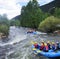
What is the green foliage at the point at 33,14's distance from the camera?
290ft

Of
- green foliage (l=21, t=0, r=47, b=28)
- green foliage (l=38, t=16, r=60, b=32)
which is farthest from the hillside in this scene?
green foliage (l=38, t=16, r=60, b=32)

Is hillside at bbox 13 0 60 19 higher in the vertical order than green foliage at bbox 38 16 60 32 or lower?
higher

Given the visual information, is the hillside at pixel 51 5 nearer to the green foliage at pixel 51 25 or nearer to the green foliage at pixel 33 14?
the green foliage at pixel 33 14

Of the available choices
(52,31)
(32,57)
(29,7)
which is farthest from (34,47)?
(29,7)

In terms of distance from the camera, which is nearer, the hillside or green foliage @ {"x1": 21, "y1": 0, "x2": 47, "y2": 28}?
green foliage @ {"x1": 21, "y1": 0, "x2": 47, "y2": 28}

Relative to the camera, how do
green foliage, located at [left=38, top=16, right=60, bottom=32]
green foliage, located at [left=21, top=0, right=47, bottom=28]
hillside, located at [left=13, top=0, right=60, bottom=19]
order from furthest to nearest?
hillside, located at [left=13, top=0, right=60, bottom=19] < green foliage, located at [left=21, top=0, right=47, bottom=28] < green foliage, located at [left=38, top=16, right=60, bottom=32]

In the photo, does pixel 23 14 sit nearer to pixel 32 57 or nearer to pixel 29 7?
pixel 29 7

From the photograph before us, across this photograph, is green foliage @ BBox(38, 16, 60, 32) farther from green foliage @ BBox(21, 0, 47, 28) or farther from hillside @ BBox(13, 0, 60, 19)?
hillside @ BBox(13, 0, 60, 19)

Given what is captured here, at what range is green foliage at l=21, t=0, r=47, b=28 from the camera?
88.3 meters

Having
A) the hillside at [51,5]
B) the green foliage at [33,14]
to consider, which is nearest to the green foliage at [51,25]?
the green foliage at [33,14]

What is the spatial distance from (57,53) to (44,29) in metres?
46.4

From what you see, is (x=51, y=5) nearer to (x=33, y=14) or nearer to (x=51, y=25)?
(x=33, y=14)

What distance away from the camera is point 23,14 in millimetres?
112688

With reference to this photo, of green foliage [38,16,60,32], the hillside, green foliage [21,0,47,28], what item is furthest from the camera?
the hillside
